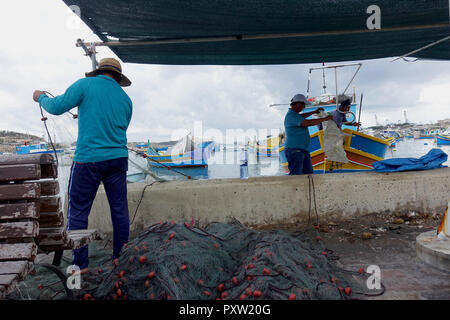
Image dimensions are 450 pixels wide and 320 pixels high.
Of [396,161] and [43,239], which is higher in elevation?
[396,161]

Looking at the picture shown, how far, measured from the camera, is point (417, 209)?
454 centimetres

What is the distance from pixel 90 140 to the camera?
9.23ft

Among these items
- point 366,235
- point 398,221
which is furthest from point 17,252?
point 398,221

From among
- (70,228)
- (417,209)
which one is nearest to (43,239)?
(70,228)

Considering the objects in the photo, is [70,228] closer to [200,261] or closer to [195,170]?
[200,261]

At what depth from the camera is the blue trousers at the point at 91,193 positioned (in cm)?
280

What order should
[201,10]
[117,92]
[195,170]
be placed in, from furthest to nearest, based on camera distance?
1. [195,170]
2. [201,10]
3. [117,92]

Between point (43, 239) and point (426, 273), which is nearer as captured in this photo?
point (43, 239)

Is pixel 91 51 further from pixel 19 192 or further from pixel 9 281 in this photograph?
pixel 9 281

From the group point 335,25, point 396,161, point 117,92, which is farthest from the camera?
point 396,161

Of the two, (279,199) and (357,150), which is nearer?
(279,199)

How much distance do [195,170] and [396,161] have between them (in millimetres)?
19084

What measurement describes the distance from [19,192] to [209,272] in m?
1.58

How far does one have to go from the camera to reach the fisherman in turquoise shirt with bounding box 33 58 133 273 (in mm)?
2793
